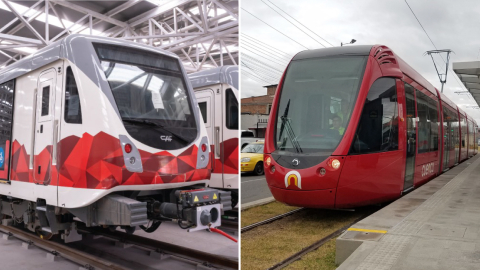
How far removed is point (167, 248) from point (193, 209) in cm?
170

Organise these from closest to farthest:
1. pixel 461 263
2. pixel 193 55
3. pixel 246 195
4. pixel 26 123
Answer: pixel 461 263
pixel 26 123
pixel 246 195
pixel 193 55

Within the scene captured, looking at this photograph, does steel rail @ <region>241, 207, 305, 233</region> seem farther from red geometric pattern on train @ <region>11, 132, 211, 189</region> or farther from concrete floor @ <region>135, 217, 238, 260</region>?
red geometric pattern on train @ <region>11, 132, 211, 189</region>

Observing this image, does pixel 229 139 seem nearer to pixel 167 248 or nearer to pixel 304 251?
pixel 167 248

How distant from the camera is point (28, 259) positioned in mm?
7219

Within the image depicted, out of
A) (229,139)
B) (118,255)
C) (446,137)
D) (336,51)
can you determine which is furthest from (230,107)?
(446,137)

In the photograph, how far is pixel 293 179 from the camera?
25.7 ft

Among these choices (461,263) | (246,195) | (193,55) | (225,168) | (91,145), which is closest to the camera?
(461,263)

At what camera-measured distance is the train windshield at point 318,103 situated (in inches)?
313

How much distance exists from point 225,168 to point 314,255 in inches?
151

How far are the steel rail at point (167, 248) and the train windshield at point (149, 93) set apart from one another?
1.71 meters

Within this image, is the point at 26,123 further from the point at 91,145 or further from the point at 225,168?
the point at 225,168

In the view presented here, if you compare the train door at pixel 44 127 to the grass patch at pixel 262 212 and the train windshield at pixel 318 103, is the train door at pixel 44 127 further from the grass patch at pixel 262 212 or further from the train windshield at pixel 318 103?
the train windshield at pixel 318 103

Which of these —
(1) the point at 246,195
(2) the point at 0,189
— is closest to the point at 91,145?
(2) the point at 0,189

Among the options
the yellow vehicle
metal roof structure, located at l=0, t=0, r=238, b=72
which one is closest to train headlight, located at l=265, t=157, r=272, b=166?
metal roof structure, located at l=0, t=0, r=238, b=72
